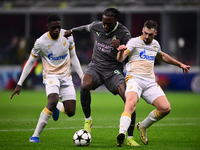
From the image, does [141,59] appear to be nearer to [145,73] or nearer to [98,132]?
[145,73]

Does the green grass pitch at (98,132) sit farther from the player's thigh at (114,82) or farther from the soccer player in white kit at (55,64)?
the player's thigh at (114,82)

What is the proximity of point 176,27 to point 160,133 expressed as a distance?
15.8m

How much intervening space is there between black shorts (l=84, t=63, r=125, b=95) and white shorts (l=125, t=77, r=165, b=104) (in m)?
0.40

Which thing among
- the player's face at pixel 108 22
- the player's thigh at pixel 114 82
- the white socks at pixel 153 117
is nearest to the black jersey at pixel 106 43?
the player's face at pixel 108 22

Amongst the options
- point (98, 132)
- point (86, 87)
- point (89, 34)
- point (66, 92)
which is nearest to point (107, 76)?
point (86, 87)

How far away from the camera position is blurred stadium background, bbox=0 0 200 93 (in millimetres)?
21531

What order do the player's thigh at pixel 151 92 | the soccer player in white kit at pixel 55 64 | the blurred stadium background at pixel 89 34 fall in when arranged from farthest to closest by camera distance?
the blurred stadium background at pixel 89 34
the soccer player in white kit at pixel 55 64
the player's thigh at pixel 151 92

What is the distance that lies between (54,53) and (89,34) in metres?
16.4

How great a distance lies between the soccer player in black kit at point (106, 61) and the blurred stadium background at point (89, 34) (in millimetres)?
14304

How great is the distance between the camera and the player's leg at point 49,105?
6.43 metres

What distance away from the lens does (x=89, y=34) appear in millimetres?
23234

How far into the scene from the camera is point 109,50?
6.91 m

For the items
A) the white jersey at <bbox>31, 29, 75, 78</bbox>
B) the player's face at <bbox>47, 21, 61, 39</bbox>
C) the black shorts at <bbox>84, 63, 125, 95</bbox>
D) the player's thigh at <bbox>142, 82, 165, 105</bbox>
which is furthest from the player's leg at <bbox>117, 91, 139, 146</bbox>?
the player's face at <bbox>47, 21, 61, 39</bbox>

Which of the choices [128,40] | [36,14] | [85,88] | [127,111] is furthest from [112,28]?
[36,14]
